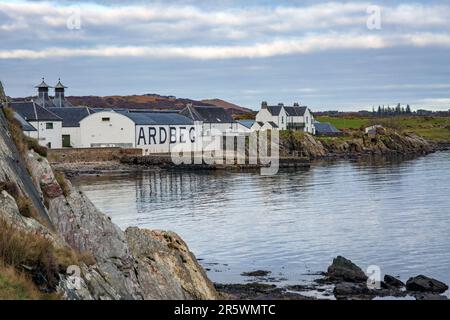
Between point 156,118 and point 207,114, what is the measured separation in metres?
17.1

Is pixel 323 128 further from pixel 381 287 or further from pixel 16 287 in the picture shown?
pixel 16 287

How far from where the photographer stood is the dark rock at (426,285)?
95.1 ft

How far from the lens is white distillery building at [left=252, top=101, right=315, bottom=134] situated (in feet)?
493

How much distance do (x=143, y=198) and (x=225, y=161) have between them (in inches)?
1680

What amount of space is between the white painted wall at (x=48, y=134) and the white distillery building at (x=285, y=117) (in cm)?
5010

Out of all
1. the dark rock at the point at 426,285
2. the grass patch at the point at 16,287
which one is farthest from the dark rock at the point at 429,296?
the grass patch at the point at 16,287

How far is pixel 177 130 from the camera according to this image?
118312mm

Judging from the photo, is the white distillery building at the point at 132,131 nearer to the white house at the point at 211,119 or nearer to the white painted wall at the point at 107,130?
the white painted wall at the point at 107,130

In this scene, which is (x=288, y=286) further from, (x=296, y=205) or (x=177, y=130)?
(x=177, y=130)

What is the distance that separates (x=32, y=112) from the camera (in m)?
103

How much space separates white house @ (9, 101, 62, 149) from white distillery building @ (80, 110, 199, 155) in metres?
4.34
